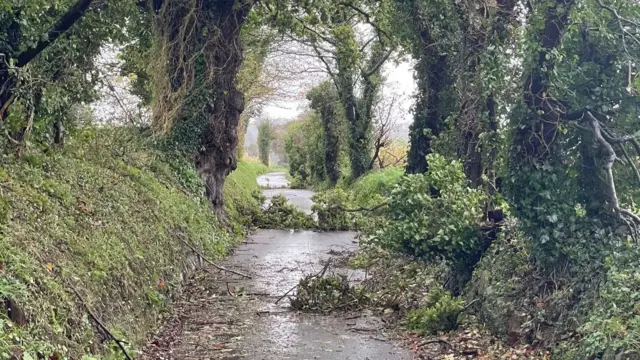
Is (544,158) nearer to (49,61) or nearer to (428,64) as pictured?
(428,64)

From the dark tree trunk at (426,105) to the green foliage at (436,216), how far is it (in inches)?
137

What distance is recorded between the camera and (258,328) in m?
8.34

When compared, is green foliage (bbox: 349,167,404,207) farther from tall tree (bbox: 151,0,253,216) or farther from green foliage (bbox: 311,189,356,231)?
tall tree (bbox: 151,0,253,216)

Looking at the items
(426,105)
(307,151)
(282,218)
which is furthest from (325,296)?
(307,151)

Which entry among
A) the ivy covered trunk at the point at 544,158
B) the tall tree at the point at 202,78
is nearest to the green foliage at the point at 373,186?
the tall tree at the point at 202,78

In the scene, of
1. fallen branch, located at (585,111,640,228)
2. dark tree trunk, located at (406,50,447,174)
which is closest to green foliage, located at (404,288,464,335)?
fallen branch, located at (585,111,640,228)

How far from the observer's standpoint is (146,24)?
14.5m

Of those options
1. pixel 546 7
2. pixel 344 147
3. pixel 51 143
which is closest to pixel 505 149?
pixel 546 7

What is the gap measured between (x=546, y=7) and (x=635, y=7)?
0.97 metres

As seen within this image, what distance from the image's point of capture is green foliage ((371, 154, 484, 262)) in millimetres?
8578

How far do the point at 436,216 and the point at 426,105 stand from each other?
5073 millimetres

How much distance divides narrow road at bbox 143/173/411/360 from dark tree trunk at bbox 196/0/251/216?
158 inches

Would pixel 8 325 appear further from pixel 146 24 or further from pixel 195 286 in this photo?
pixel 146 24

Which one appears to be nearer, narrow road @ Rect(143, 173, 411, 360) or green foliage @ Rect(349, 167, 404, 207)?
narrow road @ Rect(143, 173, 411, 360)
